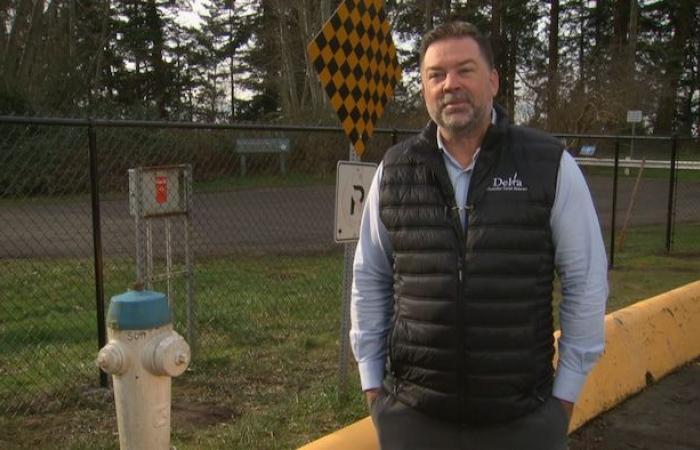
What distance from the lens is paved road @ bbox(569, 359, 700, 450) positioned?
4246 mm

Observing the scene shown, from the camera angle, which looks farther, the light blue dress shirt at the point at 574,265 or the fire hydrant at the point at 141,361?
the fire hydrant at the point at 141,361

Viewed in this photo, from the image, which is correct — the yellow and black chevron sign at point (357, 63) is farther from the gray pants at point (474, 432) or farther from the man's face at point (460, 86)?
the gray pants at point (474, 432)

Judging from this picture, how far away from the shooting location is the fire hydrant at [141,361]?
234 cm

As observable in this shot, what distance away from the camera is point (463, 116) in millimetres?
2244

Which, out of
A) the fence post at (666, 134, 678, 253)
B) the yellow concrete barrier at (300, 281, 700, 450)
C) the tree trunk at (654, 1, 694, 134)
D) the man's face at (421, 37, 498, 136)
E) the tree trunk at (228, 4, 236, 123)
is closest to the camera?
the man's face at (421, 37, 498, 136)

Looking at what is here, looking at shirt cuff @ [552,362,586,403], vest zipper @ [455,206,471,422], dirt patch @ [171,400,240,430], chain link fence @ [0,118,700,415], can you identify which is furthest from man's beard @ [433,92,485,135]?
dirt patch @ [171,400,240,430]

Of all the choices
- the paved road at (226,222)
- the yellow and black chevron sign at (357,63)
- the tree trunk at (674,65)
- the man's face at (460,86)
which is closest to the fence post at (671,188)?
the paved road at (226,222)

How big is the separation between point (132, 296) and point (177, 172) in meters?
3.15

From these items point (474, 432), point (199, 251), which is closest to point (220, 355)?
point (474, 432)

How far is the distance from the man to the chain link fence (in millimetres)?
2735

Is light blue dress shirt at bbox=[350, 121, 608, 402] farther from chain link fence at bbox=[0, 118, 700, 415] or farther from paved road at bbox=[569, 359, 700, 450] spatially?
chain link fence at bbox=[0, 118, 700, 415]

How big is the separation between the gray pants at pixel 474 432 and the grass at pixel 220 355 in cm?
184

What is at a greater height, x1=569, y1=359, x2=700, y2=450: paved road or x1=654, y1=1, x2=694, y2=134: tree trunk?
x1=654, y1=1, x2=694, y2=134: tree trunk

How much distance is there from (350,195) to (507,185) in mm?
2395
